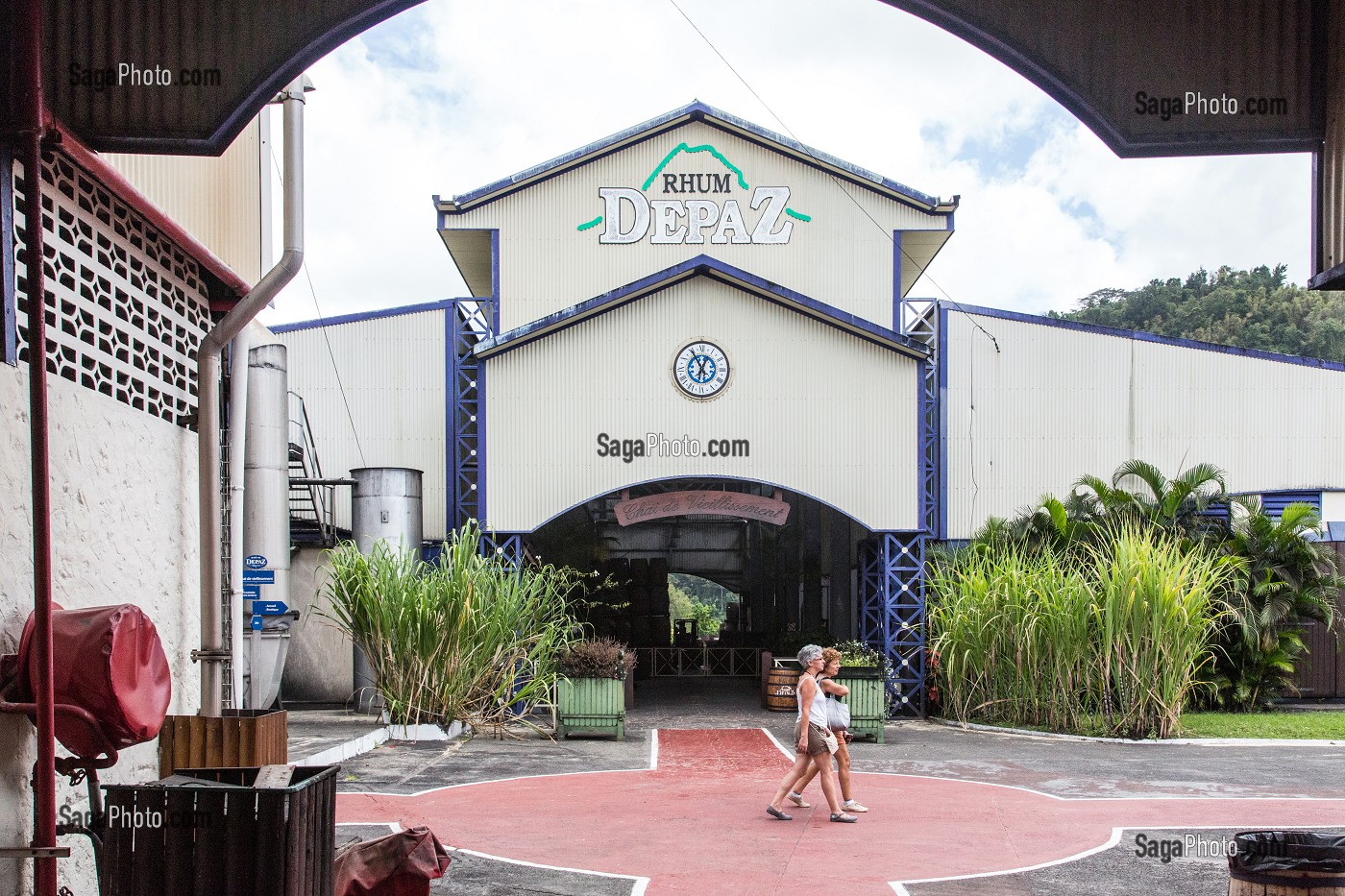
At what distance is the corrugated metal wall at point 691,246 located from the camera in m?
26.2

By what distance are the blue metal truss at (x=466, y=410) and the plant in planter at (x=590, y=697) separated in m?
4.57

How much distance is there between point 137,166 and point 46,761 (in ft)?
13.2

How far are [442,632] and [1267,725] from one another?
519 inches

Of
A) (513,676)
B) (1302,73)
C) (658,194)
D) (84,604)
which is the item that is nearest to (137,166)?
(84,604)

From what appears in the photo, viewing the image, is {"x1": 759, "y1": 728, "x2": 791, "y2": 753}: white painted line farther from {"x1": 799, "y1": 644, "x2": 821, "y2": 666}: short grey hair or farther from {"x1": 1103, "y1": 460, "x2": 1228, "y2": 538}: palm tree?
{"x1": 1103, "y1": 460, "x2": 1228, "y2": 538}: palm tree

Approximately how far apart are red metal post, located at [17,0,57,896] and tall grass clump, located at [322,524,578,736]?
12.0 metres

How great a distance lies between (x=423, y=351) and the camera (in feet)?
82.1

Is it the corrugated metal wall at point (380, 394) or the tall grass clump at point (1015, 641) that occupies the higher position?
the corrugated metal wall at point (380, 394)

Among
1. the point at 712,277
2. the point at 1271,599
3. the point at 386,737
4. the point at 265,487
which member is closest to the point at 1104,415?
the point at 1271,599

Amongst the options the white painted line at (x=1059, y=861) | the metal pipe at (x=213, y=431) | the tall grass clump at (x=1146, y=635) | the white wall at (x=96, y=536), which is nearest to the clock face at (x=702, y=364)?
the tall grass clump at (x=1146, y=635)

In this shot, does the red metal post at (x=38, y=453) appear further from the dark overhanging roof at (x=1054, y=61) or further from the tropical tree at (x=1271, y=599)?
the tropical tree at (x=1271, y=599)

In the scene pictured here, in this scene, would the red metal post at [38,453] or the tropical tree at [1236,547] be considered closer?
the red metal post at [38,453]

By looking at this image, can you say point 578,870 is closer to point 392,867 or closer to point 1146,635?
point 392,867

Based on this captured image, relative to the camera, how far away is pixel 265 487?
18516mm
